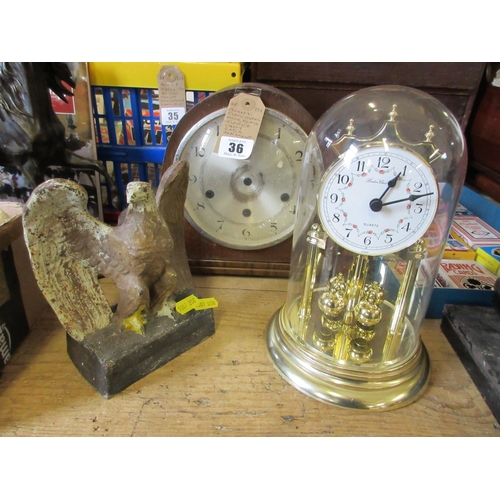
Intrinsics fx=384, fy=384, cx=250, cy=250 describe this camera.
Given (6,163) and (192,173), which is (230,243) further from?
(6,163)

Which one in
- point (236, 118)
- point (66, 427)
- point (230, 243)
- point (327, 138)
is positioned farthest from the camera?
point (230, 243)

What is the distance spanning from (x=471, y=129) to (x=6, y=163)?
4.24 ft

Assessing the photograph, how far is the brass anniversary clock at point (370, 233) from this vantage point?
25.6 inches

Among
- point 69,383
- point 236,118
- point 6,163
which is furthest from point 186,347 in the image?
point 6,163

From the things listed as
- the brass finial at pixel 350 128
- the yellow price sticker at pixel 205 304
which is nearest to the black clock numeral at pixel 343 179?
the brass finial at pixel 350 128

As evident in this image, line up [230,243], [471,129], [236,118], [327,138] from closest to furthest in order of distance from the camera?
[327,138] → [236,118] → [230,243] → [471,129]

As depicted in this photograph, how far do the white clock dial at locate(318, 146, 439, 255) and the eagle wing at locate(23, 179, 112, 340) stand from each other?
401 millimetres

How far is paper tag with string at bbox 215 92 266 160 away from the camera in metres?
0.85

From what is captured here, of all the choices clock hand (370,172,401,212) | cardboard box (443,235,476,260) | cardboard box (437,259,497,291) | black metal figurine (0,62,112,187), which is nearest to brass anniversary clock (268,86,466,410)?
clock hand (370,172,401,212)

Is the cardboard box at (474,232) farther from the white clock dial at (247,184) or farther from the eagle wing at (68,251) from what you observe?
the eagle wing at (68,251)

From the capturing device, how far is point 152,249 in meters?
0.67

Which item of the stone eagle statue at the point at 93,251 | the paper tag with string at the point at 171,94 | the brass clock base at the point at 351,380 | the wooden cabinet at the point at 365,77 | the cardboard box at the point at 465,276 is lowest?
the brass clock base at the point at 351,380

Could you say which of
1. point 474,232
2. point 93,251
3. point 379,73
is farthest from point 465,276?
point 93,251

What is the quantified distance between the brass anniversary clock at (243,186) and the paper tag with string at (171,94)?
0.48ft
